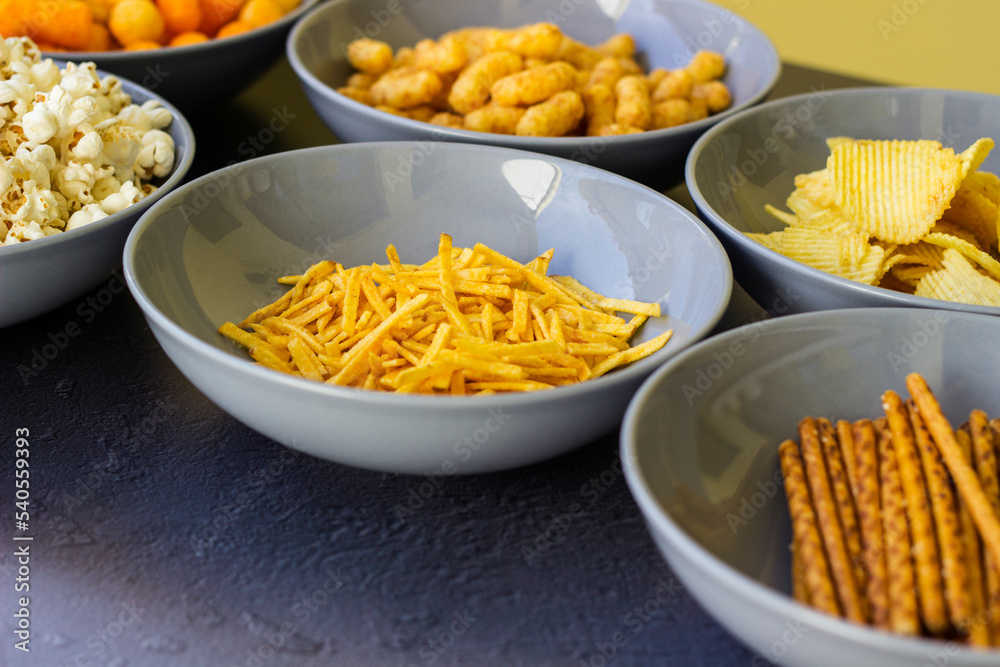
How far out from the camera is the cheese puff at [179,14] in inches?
69.2

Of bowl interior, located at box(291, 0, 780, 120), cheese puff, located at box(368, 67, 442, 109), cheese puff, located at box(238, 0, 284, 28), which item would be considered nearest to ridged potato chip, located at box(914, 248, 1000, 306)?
bowl interior, located at box(291, 0, 780, 120)

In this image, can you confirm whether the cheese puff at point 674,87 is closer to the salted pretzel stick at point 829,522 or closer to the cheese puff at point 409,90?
the cheese puff at point 409,90

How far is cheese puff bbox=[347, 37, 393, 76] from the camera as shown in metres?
1.84

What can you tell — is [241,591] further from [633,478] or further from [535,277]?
[535,277]

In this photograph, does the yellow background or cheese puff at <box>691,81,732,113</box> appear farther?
the yellow background

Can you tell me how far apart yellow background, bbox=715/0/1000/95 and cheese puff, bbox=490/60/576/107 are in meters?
2.55

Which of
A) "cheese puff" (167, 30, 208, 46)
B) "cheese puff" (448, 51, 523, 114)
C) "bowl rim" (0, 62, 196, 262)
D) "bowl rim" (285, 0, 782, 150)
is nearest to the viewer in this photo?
"bowl rim" (0, 62, 196, 262)

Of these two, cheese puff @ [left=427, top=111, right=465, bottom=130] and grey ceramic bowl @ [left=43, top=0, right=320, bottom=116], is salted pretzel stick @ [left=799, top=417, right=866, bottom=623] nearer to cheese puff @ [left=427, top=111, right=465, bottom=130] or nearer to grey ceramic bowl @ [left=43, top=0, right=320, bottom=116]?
cheese puff @ [left=427, top=111, right=465, bottom=130]

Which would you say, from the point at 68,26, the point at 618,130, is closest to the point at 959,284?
the point at 618,130

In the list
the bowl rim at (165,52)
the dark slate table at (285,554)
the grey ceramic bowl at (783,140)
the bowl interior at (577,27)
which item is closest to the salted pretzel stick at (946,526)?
the dark slate table at (285,554)

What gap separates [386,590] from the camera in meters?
0.90

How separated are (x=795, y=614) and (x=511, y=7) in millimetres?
1818

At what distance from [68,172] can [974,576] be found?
1.26m

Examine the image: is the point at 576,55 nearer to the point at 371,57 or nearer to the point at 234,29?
the point at 371,57
